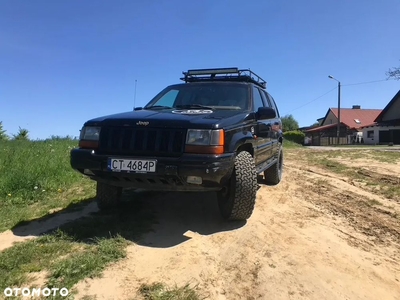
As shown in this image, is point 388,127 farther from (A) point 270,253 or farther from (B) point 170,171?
(B) point 170,171

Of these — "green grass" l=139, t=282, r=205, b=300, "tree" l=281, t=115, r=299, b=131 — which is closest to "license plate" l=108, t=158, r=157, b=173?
"green grass" l=139, t=282, r=205, b=300

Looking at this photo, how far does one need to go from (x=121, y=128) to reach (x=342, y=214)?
2.97 meters

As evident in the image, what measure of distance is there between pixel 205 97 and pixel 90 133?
5.69ft

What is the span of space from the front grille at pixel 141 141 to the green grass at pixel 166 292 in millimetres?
1250

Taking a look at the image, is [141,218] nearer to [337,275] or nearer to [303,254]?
[303,254]

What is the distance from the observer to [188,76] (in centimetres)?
567

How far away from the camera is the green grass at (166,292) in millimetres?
2129

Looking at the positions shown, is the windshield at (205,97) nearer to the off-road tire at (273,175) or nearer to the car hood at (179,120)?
the car hood at (179,120)

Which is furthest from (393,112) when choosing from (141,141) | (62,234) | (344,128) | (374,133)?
(62,234)

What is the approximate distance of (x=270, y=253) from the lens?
2883 millimetres

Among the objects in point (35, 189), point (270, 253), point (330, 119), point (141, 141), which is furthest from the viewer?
point (330, 119)

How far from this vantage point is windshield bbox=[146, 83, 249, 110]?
4.30m

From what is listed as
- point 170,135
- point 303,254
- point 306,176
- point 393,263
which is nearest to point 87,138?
point 170,135

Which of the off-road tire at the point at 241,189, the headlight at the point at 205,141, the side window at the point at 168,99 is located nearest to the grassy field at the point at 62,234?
the off-road tire at the point at 241,189
